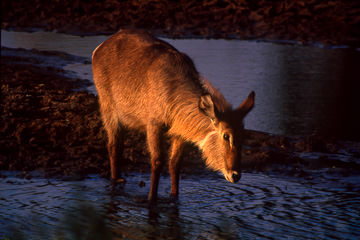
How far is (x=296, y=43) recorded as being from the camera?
57.7 ft

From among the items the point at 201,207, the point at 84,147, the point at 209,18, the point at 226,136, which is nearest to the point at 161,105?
the point at 226,136

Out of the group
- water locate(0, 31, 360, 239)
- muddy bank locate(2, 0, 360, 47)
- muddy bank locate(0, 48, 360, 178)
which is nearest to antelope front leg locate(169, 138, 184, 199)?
water locate(0, 31, 360, 239)

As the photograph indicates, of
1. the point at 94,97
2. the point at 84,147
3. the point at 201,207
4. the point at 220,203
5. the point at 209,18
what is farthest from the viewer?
the point at 209,18

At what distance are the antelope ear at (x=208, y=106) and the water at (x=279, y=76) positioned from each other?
12.5 ft

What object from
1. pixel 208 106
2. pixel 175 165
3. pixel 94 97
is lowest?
pixel 175 165

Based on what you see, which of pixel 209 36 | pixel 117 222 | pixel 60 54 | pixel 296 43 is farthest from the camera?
pixel 209 36

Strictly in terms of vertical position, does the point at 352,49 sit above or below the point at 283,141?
above

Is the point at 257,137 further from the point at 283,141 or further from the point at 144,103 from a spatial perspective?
the point at 144,103

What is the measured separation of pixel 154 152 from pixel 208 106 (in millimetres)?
1000

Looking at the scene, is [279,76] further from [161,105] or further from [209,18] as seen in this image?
[161,105]

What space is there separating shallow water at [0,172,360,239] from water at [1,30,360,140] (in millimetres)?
2533

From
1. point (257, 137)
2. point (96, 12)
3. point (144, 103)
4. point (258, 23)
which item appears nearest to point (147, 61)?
point (144, 103)

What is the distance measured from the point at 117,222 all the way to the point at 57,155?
2439 millimetres

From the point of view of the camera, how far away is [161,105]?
6203 mm
